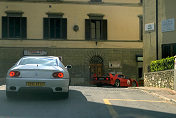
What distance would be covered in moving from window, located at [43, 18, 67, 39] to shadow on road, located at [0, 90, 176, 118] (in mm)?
20464

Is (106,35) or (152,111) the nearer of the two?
(152,111)

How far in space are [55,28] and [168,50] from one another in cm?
1249

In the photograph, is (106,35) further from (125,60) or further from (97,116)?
(97,116)

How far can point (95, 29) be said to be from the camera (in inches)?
1209

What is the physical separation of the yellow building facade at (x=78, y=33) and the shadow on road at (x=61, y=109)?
20.4m

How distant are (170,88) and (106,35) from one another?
52.9 ft

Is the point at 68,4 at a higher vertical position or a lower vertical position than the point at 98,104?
higher

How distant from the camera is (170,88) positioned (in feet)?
50.1

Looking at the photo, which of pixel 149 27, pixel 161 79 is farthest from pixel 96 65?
pixel 161 79

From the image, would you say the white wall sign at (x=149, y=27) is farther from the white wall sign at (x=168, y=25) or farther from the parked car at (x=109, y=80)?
the parked car at (x=109, y=80)

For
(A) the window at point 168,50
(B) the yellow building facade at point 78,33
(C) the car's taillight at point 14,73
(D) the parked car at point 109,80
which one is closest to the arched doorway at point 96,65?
(B) the yellow building facade at point 78,33

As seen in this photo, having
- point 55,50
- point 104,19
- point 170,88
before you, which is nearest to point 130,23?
point 104,19

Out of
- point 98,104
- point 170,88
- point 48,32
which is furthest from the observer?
point 48,32

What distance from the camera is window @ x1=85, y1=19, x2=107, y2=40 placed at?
3047 centimetres
